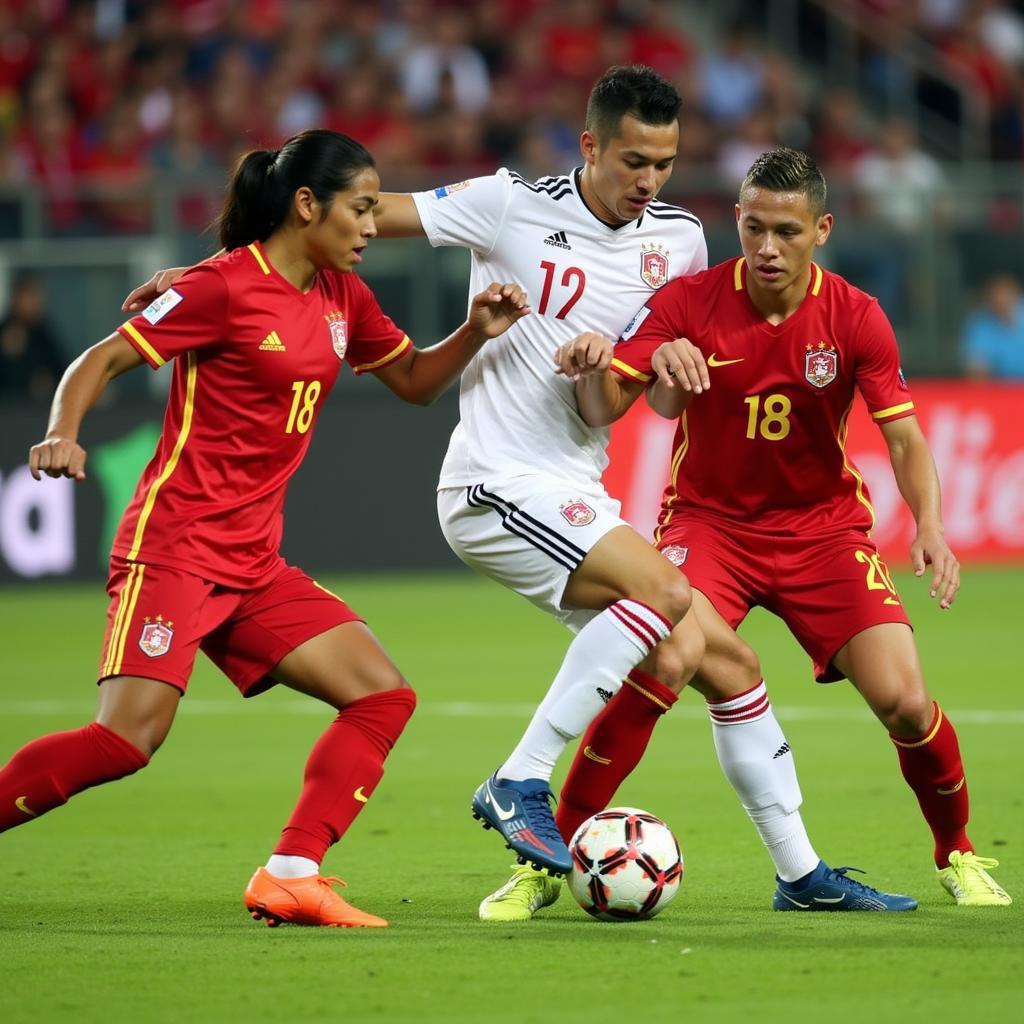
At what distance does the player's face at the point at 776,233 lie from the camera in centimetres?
568

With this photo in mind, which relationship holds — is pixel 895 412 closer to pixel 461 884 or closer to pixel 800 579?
pixel 800 579

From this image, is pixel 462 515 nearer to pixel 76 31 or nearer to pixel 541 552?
pixel 541 552

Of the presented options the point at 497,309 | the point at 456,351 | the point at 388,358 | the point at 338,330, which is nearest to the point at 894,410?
the point at 497,309

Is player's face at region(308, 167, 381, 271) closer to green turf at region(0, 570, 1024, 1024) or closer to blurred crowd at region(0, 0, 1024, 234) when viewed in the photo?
green turf at region(0, 570, 1024, 1024)

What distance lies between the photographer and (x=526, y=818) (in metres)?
5.44

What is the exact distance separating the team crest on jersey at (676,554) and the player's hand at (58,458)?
183 centimetres

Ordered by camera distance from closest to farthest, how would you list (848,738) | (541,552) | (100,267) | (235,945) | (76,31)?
1. (235,945)
2. (541,552)
3. (848,738)
4. (100,267)
5. (76,31)

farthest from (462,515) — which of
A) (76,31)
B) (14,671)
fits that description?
(76,31)

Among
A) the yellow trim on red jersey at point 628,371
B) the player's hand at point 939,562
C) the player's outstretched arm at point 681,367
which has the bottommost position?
the player's hand at point 939,562

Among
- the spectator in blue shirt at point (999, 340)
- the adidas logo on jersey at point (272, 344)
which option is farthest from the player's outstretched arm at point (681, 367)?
the spectator in blue shirt at point (999, 340)

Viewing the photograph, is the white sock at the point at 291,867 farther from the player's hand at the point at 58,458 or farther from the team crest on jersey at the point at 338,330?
the team crest on jersey at the point at 338,330

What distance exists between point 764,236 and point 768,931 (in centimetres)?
199

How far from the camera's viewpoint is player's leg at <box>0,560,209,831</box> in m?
5.32

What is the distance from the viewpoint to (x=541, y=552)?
18.8 feet
